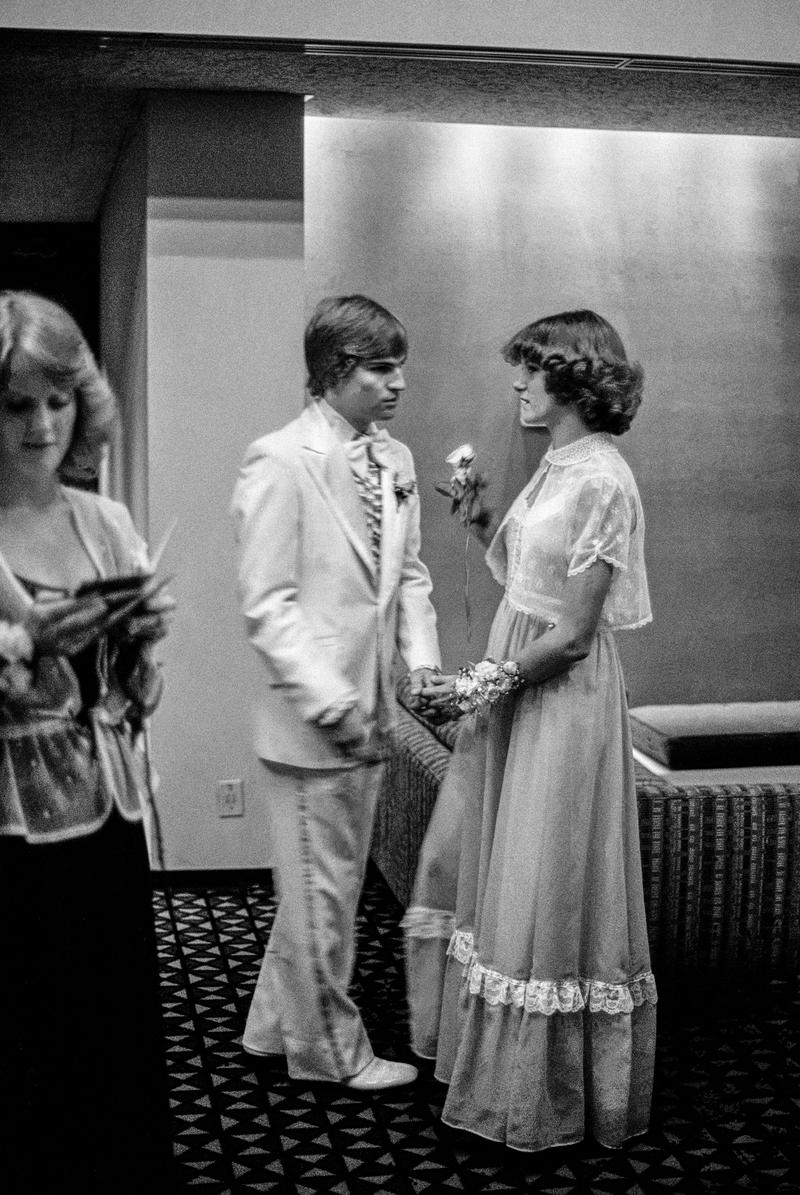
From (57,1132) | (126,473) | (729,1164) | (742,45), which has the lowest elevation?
(729,1164)

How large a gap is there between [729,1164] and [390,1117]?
2.38ft

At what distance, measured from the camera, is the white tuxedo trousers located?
319 centimetres

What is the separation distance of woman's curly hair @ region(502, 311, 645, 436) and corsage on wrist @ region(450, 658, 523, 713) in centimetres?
56

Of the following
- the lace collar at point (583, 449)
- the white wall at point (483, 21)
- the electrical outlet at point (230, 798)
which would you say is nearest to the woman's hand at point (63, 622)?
the lace collar at point (583, 449)

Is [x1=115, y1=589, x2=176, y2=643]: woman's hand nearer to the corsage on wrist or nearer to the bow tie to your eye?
the corsage on wrist

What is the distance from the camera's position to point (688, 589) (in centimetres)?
531

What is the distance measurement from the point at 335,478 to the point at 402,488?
0.60ft

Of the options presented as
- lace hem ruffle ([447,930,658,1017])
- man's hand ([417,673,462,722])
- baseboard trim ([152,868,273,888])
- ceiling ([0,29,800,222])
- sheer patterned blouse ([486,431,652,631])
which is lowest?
baseboard trim ([152,868,273,888])

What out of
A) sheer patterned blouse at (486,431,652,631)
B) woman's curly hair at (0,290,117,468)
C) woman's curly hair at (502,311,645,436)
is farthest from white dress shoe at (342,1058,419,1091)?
woman's curly hair at (0,290,117,468)

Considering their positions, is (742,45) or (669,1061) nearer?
(669,1061)

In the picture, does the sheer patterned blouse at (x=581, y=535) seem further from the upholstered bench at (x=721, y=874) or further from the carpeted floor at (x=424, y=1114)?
the carpeted floor at (x=424, y=1114)

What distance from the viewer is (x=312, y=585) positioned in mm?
3125

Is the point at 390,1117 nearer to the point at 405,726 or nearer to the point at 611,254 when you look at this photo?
the point at 405,726

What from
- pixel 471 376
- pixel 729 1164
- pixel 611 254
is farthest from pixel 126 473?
pixel 729 1164
